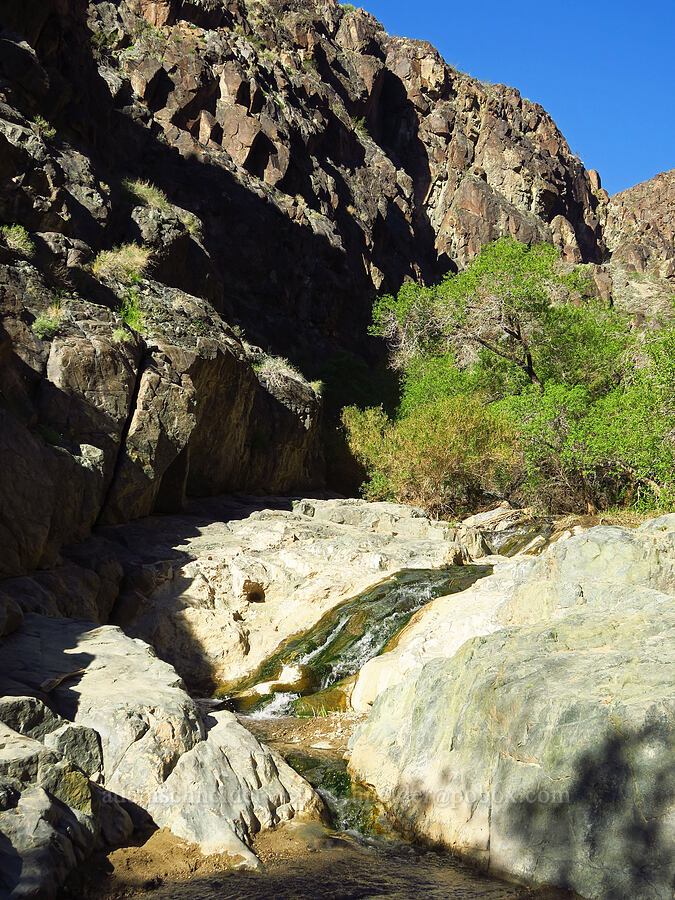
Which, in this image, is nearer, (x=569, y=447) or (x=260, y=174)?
(x=569, y=447)

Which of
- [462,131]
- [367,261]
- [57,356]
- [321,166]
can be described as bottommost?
[57,356]

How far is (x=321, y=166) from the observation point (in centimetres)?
4625

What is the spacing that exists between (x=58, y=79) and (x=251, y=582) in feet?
63.5

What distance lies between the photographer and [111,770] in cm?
546

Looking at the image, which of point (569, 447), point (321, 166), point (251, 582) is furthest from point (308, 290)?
point (251, 582)

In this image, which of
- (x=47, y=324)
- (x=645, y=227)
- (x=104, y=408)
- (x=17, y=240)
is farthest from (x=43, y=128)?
(x=645, y=227)

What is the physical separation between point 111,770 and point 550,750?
3.59 metres

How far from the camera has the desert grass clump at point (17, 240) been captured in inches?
583

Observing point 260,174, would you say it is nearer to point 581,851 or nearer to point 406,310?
point 406,310

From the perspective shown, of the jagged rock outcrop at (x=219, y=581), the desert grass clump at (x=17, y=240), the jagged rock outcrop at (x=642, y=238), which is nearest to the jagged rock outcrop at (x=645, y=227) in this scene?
the jagged rock outcrop at (x=642, y=238)

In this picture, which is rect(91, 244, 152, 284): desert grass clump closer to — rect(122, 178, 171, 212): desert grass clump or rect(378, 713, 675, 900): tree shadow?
rect(122, 178, 171, 212): desert grass clump

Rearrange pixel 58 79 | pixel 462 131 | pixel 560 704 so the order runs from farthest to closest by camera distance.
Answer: pixel 462 131 < pixel 58 79 < pixel 560 704

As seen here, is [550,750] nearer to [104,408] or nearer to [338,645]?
[338,645]

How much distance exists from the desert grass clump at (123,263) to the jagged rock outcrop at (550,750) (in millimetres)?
15149
